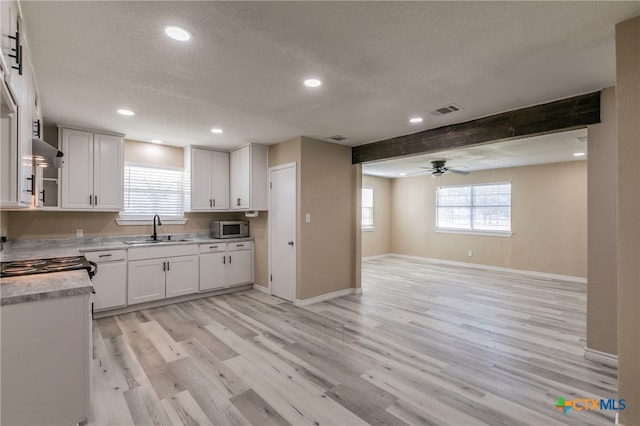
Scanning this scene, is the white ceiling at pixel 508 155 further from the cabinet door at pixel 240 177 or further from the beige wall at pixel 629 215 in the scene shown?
the cabinet door at pixel 240 177

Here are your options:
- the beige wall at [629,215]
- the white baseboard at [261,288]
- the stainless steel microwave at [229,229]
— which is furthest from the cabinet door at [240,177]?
the beige wall at [629,215]

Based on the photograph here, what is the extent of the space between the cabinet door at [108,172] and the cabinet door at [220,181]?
138 cm

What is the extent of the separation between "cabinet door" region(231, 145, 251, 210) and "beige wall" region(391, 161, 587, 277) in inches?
213

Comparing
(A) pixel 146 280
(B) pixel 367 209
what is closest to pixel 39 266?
(A) pixel 146 280

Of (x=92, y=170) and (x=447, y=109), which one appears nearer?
(x=447, y=109)

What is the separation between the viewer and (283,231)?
16.0ft

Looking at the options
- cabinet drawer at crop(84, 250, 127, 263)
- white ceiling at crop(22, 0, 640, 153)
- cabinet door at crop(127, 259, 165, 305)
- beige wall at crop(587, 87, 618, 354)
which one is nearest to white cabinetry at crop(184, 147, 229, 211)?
cabinet door at crop(127, 259, 165, 305)

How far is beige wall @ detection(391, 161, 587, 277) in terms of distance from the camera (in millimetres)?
6199

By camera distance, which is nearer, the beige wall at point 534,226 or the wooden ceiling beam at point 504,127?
the wooden ceiling beam at point 504,127

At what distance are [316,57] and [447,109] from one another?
5.76 feet

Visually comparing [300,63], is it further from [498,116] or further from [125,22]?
[498,116]

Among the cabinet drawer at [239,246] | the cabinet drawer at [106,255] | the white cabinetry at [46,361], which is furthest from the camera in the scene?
the cabinet drawer at [239,246]

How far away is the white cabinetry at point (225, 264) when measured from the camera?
491cm

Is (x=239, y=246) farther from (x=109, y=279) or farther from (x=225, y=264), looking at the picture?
(x=109, y=279)
